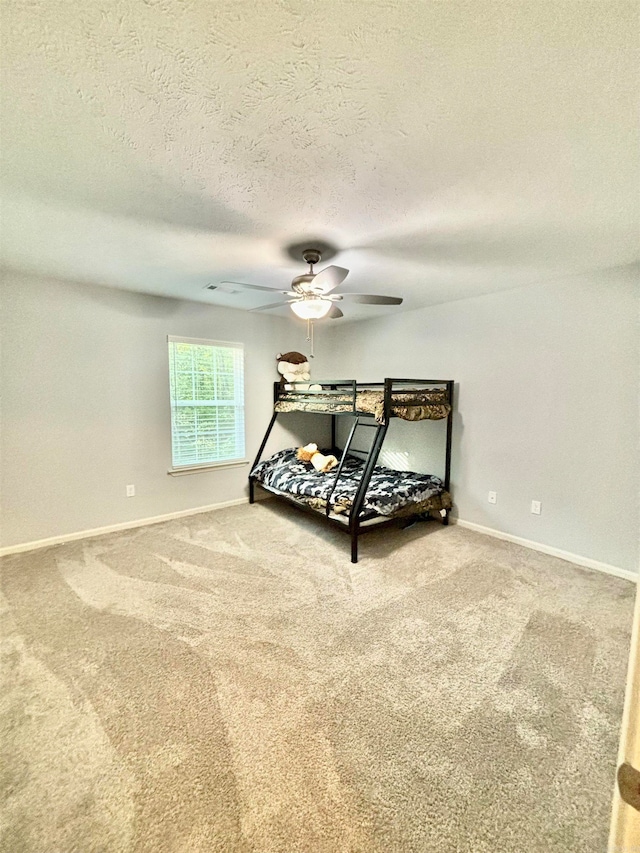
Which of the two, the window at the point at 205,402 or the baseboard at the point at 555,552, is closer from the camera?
the baseboard at the point at 555,552

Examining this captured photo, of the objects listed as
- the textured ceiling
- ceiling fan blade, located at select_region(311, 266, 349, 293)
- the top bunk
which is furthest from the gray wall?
ceiling fan blade, located at select_region(311, 266, 349, 293)

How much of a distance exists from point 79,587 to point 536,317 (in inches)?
167

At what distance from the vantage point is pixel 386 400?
10.1ft

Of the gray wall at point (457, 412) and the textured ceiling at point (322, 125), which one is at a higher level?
the textured ceiling at point (322, 125)

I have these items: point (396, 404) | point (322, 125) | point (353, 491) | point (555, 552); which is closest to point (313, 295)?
point (322, 125)

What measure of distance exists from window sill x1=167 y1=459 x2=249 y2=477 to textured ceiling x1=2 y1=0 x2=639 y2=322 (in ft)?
7.41

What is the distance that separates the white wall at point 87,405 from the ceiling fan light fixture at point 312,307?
77.4 inches

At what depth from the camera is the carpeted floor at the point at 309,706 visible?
1.14m

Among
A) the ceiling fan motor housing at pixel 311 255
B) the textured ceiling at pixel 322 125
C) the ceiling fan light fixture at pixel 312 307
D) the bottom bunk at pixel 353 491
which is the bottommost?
the bottom bunk at pixel 353 491

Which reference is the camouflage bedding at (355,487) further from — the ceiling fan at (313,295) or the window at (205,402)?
the ceiling fan at (313,295)

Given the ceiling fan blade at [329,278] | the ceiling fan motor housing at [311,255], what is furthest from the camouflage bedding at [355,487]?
the ceiling fan motor housing at [311,255]

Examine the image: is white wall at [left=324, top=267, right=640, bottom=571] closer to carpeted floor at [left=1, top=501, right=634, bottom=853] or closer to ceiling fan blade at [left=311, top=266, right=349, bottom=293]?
carpeted floor at [left=1, top=501, right=634, bottom=853]

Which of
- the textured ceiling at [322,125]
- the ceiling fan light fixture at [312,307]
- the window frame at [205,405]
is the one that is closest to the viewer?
the textured ceiling at [322,125]

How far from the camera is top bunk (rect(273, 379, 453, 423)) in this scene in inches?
123
